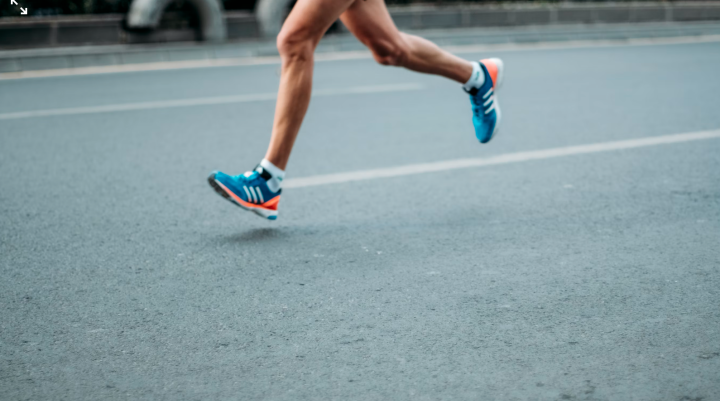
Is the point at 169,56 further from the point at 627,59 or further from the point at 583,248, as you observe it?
the point at 583,248

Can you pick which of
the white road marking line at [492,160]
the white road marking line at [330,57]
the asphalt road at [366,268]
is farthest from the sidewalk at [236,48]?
the white road marking line at [492,160]

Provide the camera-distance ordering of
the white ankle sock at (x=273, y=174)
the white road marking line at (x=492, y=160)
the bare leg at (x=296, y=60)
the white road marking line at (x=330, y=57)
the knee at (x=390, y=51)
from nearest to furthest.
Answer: the bare leg at (x=296, y=60), the white ankle sock at (x=273, y=174), the knee at (x=390, y=51), the white road marking line at (x=492, y=160), the white road marking line at (x=330, y=57)

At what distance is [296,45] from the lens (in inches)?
130

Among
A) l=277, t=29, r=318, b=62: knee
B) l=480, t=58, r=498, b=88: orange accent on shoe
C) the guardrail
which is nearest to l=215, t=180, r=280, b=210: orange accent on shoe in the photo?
l=277, t=29, r=318, b=62: knee

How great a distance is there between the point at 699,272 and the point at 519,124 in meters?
3.18

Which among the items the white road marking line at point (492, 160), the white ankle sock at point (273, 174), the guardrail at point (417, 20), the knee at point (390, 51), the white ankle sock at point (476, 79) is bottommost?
the guardrail at point (417, 20)

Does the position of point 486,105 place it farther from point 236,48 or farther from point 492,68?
point 236,48

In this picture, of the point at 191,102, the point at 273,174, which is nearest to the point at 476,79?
A: the point at 273,174

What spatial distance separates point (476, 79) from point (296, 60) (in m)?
1.01

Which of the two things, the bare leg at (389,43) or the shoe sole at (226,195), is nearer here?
the shoe sole at (226,195)

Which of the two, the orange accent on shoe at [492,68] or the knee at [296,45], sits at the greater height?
the knee at [296,45]

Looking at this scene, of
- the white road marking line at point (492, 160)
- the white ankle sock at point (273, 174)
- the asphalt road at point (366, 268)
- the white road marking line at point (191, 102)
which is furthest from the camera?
the white road marking line at point (191, 102)

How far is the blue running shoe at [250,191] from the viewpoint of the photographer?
3309mm

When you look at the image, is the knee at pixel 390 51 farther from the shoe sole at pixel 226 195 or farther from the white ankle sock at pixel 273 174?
the shoe sole at pixel 226 195
